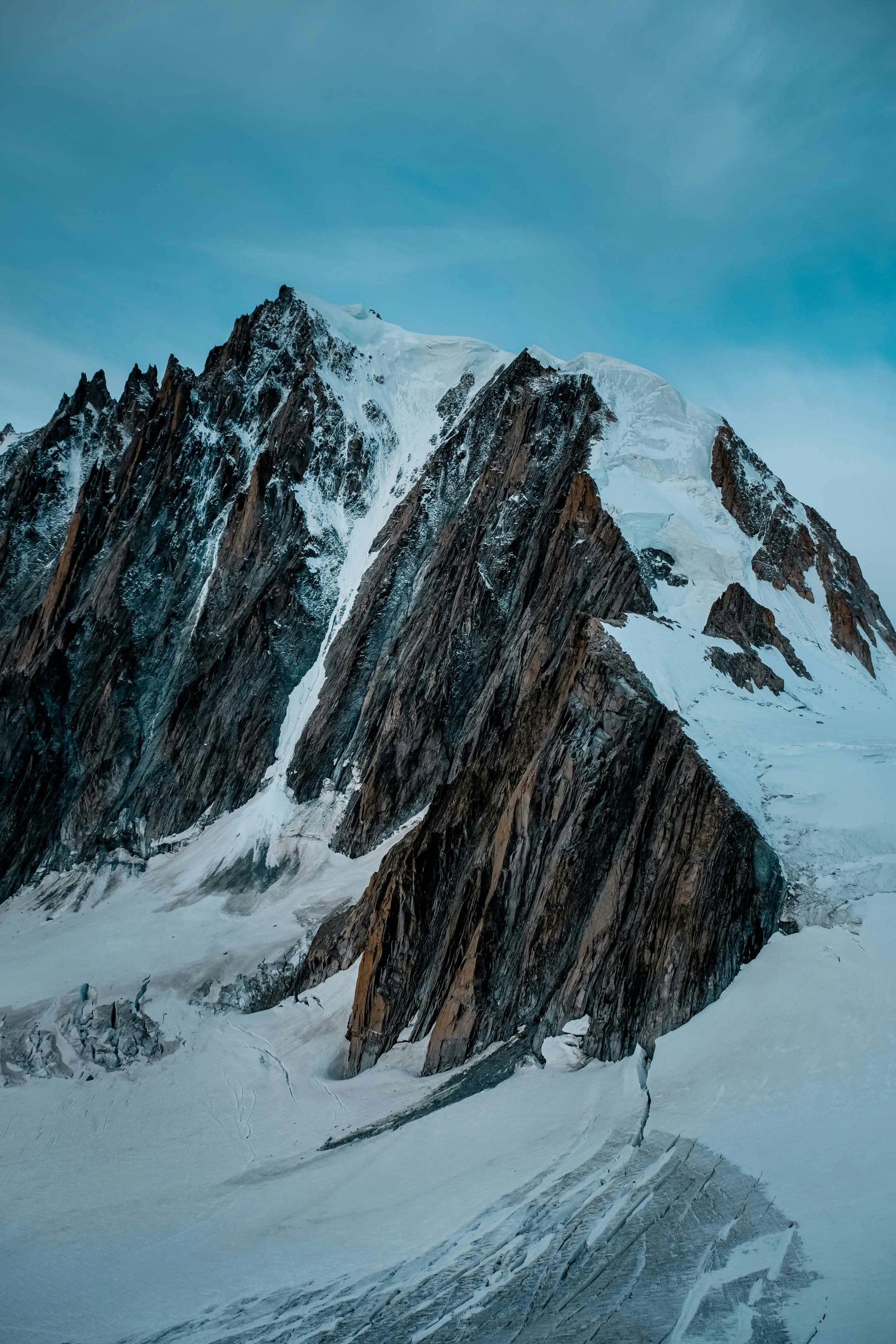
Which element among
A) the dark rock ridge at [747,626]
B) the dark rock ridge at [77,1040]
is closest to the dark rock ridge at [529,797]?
the dark rock ridge at [747,626]

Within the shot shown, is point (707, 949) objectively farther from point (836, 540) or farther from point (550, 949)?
point (836, 540)

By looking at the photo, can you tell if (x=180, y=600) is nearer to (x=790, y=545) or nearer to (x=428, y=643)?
(x=428, y=643)

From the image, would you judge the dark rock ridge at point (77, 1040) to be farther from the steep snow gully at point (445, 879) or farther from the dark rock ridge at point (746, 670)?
the dark rock ridge at point (746, 670)

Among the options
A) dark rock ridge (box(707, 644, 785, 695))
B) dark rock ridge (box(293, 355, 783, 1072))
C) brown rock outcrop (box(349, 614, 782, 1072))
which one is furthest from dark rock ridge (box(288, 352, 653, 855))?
brown rock outcrop (box(349, 614, 782, 1072))

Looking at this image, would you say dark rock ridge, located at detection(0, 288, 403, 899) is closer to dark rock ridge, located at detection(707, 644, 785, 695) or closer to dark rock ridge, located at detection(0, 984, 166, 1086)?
dark rock ridge, located at detection(0, 984, 166, 1086)

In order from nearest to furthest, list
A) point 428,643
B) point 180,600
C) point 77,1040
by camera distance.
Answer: point 77,1040, point 428,643, point 180,600

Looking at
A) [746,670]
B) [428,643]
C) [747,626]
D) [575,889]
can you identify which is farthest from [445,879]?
[428,643]
